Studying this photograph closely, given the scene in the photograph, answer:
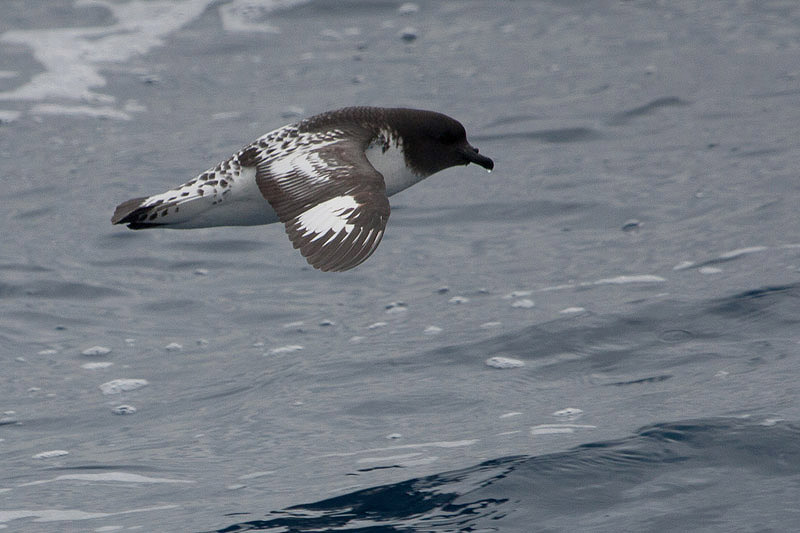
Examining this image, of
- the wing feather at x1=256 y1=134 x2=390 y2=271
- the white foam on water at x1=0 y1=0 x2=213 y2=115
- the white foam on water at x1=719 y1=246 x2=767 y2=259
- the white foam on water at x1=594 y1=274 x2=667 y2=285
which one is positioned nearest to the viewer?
the wing feather at x1=256 y1=134 x2=390 y2=271

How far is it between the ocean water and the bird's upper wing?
1229 millimetres

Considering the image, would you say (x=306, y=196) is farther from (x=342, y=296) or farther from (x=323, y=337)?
(x=342, y=296)

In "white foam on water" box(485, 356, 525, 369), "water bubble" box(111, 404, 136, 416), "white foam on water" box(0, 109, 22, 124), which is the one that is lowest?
"white foam on water" box(485, 356, 525, 369)

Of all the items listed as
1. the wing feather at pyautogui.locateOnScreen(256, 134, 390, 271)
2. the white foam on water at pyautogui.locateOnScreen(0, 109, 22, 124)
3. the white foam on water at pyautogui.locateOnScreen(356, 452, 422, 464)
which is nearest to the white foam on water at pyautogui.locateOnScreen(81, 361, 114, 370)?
the wing feather at pyautogui.locateOnScreen(256, 134, 390, 271)

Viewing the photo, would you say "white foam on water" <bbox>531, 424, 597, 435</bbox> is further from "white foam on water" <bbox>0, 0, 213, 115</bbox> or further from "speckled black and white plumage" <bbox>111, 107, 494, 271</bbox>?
"white foam on water" <bbox>0, 0, 213, 115</bbox>

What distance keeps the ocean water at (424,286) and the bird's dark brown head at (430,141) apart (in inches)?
46.0

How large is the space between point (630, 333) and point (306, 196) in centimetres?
260

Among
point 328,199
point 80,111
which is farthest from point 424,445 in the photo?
point 80,111

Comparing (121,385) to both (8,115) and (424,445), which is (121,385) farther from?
(8,115)

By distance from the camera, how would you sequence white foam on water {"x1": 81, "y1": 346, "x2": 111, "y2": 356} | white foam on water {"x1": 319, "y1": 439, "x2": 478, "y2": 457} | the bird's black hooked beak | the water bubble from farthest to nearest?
white foam on water {"x1": 81, "y1": 346, "x2": 111, "y2": 356} < the bird's black hooked beak < the water bubble < white foam on water {"x1": 319, "y1": 439, "x2": 478, "y2": 457}

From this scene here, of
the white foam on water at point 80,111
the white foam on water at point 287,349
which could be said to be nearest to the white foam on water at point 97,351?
the white foam on water at point 287,349

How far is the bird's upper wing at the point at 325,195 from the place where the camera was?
570cm

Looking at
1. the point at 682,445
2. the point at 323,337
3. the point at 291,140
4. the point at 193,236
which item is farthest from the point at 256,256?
the point at 682,445

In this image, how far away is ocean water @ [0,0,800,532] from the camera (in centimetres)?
616
